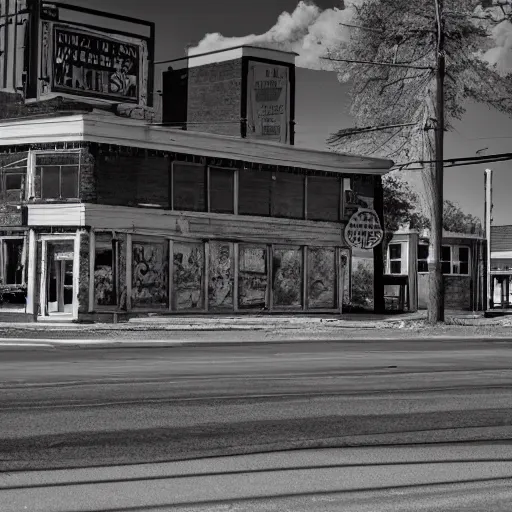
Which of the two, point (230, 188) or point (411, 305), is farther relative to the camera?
point (411, 305)

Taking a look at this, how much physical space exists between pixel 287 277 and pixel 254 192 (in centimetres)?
334

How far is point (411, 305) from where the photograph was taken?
40.1 m

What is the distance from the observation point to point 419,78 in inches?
1346

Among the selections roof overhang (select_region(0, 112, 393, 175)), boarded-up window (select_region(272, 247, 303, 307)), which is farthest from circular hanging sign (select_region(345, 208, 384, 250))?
boarded-up window (select_region(272, 247, 303, 307))

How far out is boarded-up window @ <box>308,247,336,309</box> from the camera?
36.5 meters

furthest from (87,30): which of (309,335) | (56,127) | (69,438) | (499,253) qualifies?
(499,253)

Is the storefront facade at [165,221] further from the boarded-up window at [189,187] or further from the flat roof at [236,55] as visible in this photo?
the flat roof at [236,55]

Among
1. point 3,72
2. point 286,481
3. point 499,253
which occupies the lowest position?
point 286,481

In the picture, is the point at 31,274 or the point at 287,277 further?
the point at 287,277

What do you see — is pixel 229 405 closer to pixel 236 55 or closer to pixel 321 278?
pixel 321 278

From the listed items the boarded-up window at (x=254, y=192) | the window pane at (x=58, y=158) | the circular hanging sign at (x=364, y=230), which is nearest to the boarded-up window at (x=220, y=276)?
the boarded-up window at (x=254, y=192)

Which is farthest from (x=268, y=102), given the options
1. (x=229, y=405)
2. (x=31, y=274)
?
(x=229, y=405)

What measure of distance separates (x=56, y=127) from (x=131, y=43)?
8.65 m

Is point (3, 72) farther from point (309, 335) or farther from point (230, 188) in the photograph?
point (309, 335)
